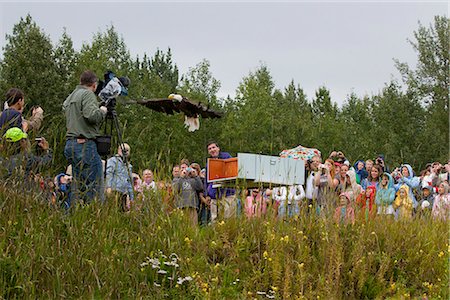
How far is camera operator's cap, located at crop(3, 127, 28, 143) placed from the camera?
7.10m

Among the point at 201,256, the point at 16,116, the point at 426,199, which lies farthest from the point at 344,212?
the point at 426,199

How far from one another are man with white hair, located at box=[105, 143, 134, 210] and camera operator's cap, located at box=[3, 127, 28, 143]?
909 mm

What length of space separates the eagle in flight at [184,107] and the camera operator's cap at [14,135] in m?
1.62

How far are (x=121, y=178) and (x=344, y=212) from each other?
2.27m

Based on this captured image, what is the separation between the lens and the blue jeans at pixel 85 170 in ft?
23.9

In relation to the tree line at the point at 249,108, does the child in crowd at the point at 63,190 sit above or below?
below

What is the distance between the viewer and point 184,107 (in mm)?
8648

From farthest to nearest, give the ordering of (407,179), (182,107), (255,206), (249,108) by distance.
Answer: (249,108)
(407,179)
(182,107)
(255,206)

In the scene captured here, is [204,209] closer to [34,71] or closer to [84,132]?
[84,132]

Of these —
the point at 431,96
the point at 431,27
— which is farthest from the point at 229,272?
the point at 431,27

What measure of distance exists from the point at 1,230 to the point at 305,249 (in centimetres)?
265

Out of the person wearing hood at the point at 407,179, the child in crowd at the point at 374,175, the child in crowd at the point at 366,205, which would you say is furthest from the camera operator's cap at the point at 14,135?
the person wearing hood at the point at 407,179

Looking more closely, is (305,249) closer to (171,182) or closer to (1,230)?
(171,182)

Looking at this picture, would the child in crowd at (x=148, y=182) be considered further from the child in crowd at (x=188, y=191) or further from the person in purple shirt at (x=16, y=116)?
the person in purple shirt at (x=16, y=116)
